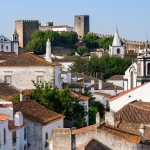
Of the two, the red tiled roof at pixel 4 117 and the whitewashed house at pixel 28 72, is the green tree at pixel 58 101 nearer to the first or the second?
the whitewashed house at pixel 28 72

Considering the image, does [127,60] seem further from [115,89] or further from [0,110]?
[0,110]

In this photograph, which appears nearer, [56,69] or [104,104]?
[56,69]

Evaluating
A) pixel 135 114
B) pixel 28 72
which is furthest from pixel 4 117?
pixel 28 72

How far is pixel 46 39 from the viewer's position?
131m

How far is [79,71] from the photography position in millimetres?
94625

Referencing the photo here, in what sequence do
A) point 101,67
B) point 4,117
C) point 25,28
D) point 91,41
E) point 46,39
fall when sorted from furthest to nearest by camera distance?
point 25,28, point 91,41, point 46,39, point 101,67, point 4,117

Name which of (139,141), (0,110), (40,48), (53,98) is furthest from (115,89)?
(40,48)

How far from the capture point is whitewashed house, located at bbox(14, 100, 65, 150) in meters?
35.2

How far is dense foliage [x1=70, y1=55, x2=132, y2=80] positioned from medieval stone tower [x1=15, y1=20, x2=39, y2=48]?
49047 mm

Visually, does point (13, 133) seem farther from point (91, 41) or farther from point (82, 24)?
point (82, 24)

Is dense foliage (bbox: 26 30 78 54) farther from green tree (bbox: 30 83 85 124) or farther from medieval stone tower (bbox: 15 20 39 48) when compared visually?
green tree (bbox: 30 83 85 124)


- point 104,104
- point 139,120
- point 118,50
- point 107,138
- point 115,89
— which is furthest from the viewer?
point 118,50

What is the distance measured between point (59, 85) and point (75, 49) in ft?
296

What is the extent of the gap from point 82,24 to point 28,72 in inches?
4750
